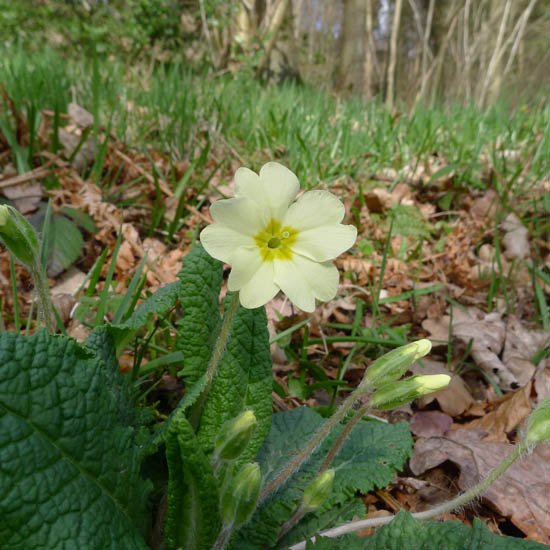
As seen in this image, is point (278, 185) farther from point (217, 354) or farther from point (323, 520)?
point (323, 520)

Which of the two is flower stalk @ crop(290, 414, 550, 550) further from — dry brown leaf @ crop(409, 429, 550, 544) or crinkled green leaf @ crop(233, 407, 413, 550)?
dry brown leaf @ crop(409, 429, 550, 544)

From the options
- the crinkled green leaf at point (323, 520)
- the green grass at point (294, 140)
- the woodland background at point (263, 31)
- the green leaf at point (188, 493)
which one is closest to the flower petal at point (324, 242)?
the green leaf at point (188, 493)

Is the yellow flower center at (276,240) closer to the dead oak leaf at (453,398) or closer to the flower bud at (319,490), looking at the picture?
the flower bud at (319,490)

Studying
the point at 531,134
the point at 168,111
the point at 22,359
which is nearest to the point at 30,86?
the point at 168,111

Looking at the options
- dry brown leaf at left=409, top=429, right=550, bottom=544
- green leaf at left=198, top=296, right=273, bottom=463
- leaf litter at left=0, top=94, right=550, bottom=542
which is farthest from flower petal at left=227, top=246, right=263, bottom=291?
dry brown leaf at left=409, top=429, right=550, bottom=544

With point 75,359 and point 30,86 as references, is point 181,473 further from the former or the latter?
point 30,86
